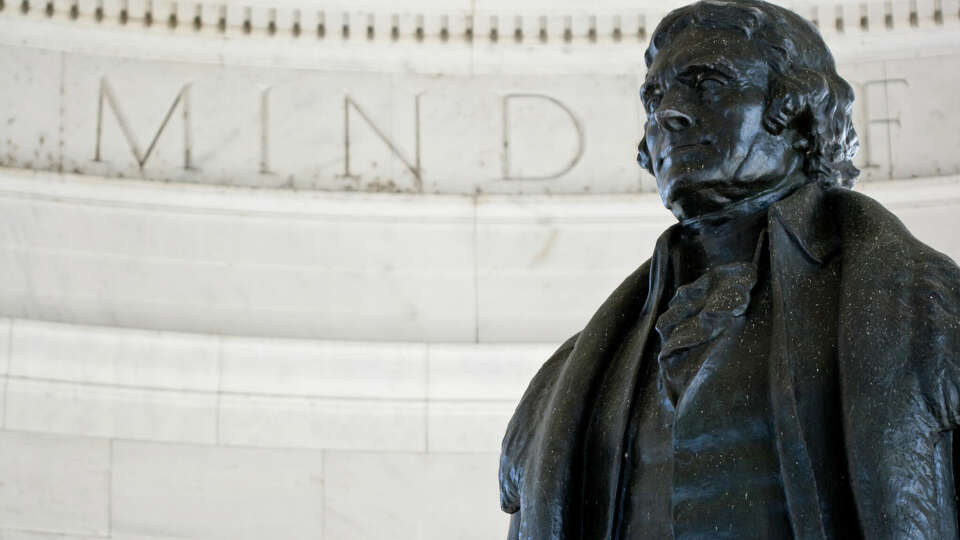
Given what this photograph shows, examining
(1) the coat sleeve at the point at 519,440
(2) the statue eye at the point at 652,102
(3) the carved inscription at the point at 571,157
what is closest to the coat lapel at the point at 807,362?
(2) the statue eye at the point at 652,102

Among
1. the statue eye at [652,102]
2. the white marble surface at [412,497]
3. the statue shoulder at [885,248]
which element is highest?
the statue eye at [652,102]

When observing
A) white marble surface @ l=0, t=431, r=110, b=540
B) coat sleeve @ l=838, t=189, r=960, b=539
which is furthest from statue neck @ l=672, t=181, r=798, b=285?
white marble surface @ l=0, t=431, r=110, b=540

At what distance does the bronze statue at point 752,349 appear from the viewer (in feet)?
10.1

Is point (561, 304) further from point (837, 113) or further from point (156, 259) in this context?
point (837, 113)

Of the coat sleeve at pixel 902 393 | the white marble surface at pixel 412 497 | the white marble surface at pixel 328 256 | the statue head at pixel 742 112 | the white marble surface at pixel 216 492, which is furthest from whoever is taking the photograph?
the white marble surface at pixel 328 256

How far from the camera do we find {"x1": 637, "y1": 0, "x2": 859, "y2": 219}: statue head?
3.51 metres

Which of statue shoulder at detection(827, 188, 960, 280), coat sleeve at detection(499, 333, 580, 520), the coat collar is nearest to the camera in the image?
statue shoulder at detection(827, 188, 960, 280)

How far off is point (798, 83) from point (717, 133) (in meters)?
0.18

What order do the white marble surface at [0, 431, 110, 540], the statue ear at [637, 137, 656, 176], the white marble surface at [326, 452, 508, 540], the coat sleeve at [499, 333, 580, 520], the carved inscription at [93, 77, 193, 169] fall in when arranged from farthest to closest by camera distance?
1. the carved inscription at [93, 77, 193, 169]
2. the white marble surface at [326, 452, 508, 540]
3. the white marble surface at [0, 431, 110, 540]
4. the statue ear at [637, 137, 656, 176]
5. the coat sleeve at [499, 333, 580, 520]

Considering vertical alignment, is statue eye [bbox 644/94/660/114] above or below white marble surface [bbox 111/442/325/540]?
above

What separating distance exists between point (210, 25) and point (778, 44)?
20.7 ft

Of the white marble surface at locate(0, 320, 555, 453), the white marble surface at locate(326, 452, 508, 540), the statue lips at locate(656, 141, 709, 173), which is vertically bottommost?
the white marble surface at locate(326, 452, 508, 540)

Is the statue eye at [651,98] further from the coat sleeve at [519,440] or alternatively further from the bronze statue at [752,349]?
the coat sleeve at [519,440]

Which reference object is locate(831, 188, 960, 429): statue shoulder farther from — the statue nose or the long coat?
the statue nose
